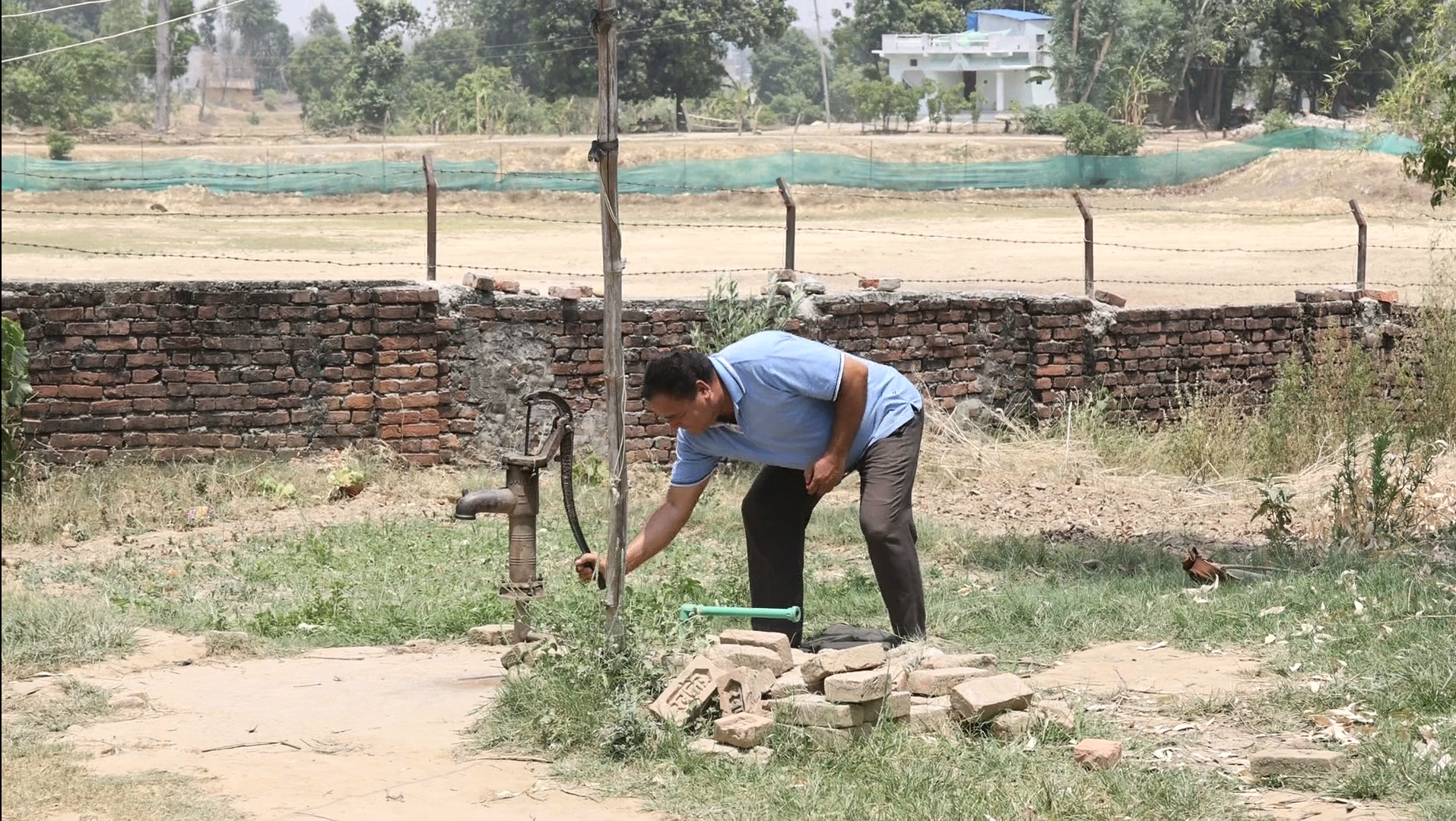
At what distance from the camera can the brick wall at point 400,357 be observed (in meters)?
9.01

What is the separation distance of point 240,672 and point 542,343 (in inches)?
171

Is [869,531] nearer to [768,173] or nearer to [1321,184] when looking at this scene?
[1321,184]

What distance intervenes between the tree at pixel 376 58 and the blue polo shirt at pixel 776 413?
56872 millimetres

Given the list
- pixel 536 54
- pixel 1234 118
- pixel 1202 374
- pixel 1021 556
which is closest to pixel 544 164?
pixel 536 54

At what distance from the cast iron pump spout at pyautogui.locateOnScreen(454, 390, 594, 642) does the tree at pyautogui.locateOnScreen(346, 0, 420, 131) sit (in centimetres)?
5649

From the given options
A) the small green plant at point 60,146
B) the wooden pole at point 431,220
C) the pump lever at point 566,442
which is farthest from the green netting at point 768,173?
the pump lever at point 566,442

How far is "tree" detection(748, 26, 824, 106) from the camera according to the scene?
88500 millimetres

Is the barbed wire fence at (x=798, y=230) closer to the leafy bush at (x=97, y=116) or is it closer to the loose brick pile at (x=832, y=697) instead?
the loose brick pile at (x=832, y=697)

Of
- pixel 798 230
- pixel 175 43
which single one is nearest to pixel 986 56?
pixel 175 43

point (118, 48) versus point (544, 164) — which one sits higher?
point (118, 48)

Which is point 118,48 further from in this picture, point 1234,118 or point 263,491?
point 263,491

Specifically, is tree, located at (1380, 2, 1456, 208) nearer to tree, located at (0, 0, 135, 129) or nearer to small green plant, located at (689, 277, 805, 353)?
small green plant, located at (689, 277, 805, 353)

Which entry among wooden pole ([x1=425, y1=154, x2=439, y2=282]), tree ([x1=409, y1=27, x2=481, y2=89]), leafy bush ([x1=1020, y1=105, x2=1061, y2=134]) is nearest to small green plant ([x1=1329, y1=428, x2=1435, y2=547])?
wooden pole ([x1=425, y1=154, x2=439, y2=282])

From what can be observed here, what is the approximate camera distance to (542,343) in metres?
9.73
